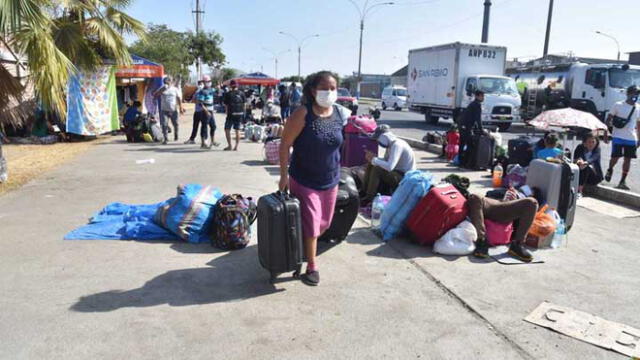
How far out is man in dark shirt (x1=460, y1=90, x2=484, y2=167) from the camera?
10.2 meters

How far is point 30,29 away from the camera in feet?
23.4

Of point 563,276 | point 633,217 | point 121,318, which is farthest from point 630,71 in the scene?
point 121,318

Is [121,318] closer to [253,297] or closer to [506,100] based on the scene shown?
[253,297]

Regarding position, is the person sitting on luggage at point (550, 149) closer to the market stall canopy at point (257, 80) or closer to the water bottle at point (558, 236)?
the water bottle at point (558, 236)

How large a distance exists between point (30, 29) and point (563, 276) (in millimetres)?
7658

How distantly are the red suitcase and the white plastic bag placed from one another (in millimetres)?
92

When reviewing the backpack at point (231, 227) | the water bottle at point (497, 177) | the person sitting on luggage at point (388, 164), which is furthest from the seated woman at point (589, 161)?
the backpack at point (231, 227)

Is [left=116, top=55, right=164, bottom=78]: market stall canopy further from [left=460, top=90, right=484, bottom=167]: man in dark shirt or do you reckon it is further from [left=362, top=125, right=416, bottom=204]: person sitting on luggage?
[left=362, top=125, right=416, bottom=204]: person sitting on luggage

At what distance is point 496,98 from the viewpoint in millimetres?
19547

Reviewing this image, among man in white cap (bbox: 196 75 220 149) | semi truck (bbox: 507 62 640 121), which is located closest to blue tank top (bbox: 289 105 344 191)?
man in white cap (bbox: 196 75 220 149)

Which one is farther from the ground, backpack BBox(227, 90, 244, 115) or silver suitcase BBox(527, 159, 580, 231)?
backpack BBox(227, 90, 244, 115)

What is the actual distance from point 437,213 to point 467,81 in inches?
667

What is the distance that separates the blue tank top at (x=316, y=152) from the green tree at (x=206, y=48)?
4680 centimetres

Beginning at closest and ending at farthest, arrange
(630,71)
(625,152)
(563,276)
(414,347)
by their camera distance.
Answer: (414,347) → (563,276) → (625,152) → (630,71)
